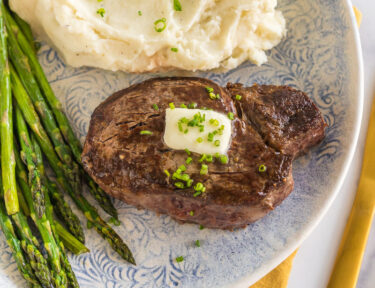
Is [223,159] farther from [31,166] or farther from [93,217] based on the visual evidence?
[31,166]

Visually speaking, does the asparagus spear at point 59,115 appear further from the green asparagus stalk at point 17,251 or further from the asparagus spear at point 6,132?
the green asparagus stalk at point 17,251

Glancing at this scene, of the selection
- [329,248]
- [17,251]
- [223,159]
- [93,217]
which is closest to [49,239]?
[17,251]

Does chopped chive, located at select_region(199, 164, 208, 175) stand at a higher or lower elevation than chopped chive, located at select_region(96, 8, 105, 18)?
lower

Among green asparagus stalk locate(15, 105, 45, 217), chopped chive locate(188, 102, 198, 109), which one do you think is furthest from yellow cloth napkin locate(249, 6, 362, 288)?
green asparagus stalk locate(15, 105, 45, 217)

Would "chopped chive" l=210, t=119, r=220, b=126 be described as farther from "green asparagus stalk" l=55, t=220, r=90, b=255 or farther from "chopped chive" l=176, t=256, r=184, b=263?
"green asparagus stalk" l=55, t=220, r=90, b=255

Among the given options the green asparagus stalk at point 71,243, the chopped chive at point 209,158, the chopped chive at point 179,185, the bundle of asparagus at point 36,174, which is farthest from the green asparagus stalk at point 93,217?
the chopped chive at point 209,158

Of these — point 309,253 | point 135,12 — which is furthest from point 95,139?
point 309,253

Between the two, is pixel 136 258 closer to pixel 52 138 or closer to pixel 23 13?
pixel 52 138
